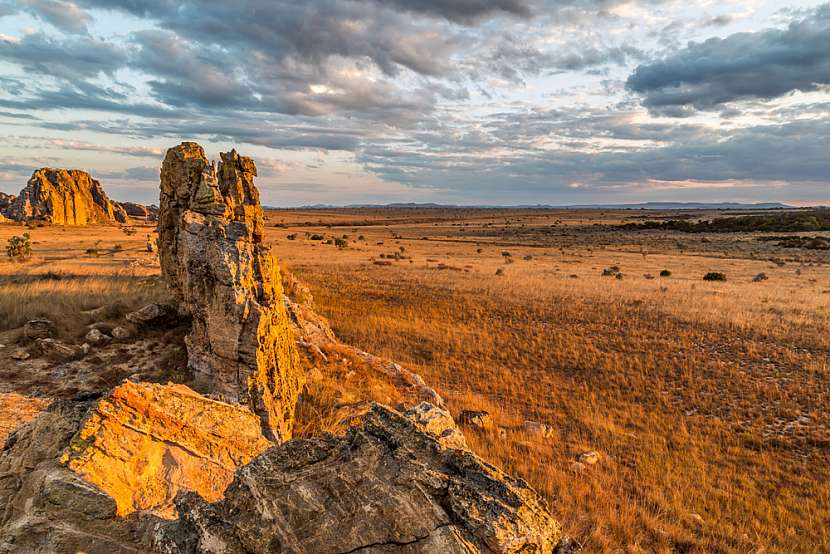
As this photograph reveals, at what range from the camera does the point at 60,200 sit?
105062 millimetres

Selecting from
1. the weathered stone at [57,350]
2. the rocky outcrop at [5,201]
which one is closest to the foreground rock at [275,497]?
the weathered stone at [57,350]

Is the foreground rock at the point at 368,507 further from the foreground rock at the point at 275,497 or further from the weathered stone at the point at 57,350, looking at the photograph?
the weathered stone at the point at 57,350

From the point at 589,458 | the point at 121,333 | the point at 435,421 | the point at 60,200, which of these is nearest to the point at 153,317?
the point at 121,333

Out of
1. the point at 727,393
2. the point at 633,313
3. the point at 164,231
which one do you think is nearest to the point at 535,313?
the point at 633,313

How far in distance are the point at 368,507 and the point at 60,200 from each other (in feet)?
431

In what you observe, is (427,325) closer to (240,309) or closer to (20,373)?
(240,309)

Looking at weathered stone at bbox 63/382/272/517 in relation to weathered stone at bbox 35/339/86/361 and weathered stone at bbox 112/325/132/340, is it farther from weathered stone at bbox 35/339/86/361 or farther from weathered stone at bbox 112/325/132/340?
weathered stone at bbox 112/325/132/340

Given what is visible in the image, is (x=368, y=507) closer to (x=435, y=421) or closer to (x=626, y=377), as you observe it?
(x=435, y=421)

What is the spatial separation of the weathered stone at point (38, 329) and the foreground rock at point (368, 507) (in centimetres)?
1074

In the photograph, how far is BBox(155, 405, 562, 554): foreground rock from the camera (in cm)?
352

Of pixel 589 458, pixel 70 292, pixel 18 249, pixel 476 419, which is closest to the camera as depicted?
pixel 589 458

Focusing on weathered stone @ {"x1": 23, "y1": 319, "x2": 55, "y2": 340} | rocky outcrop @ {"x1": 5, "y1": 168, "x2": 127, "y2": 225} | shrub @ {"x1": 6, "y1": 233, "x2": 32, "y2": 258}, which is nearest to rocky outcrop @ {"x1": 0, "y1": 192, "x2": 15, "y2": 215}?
rocky outcrop @ {"x1": 5, "y1": 168, "x2": 127, "y2": 225}

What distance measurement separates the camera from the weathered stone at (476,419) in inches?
466

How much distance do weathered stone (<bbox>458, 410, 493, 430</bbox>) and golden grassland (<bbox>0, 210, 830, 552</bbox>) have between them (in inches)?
21.4
